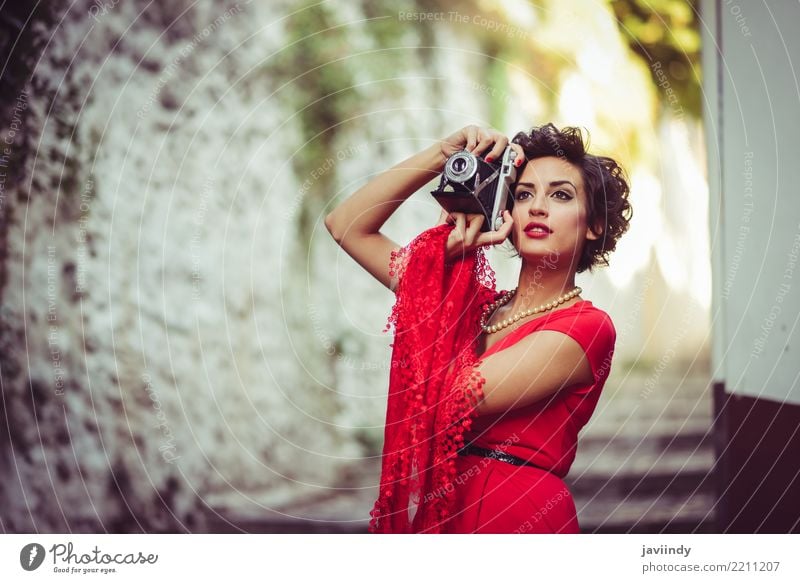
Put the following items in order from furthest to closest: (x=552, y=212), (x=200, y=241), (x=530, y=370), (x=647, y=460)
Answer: (x=647, y=460), (x=200, y=241), (x=552, y=212), (x=530, y=370)

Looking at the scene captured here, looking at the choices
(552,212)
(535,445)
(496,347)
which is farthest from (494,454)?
(552,212)

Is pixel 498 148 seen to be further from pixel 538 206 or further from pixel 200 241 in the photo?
pixel 200 241

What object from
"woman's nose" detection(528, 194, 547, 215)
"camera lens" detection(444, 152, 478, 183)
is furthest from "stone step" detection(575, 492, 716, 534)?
"camera lens" detection(444, 152, 478, 183)

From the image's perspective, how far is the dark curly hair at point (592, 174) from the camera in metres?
1.29

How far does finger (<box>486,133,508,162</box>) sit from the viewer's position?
1.29 m

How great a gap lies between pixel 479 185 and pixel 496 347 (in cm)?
26

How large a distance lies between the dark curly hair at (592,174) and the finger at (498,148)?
0.04 m

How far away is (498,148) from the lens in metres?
1.29

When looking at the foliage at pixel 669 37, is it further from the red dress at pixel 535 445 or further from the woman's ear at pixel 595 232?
the red dress at pixel 535 445

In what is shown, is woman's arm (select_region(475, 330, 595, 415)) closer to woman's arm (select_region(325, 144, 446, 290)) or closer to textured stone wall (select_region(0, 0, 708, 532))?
woman's arm (select_region(325, 144, 446, 290))

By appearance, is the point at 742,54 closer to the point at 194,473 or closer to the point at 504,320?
the point at 504,320

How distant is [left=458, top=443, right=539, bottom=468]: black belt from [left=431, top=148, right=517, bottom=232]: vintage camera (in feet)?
1.16

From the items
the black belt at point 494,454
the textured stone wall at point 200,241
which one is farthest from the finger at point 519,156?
the textured stone wall at point 200,241
